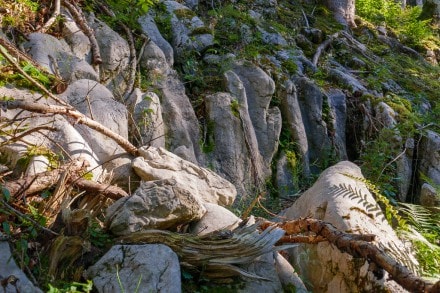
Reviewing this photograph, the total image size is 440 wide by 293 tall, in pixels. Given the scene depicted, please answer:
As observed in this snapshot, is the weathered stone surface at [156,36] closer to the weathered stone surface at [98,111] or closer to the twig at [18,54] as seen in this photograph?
the weathered stone surface at [98,111]

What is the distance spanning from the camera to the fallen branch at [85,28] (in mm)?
5749

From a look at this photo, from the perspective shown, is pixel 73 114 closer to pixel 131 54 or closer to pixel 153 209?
pixel 153 209

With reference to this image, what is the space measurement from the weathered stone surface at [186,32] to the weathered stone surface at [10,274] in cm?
502

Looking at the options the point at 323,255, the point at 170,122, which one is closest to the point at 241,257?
the point at 323,255

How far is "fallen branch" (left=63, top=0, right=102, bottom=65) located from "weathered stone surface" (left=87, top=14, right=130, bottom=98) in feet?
0.37

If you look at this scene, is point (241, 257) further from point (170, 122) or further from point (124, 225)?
point (170, 122)

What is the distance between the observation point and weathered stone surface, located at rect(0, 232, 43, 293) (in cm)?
235

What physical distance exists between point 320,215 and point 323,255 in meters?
0.51

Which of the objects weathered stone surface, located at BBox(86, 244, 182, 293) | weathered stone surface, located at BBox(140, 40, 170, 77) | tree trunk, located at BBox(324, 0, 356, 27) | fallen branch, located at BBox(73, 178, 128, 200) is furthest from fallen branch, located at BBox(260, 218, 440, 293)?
tree trunk, located at BBox(324, 0, 356, 27)

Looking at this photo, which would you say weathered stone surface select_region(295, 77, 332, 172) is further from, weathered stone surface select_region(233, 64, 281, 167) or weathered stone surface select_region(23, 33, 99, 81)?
weathered stone surface select_region(23, 33, 99, 81)

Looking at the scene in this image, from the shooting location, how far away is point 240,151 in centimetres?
633

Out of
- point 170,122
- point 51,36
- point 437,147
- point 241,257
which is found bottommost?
point 437,147

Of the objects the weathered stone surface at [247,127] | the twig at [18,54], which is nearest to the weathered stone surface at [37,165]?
A: the twig at [18,54]

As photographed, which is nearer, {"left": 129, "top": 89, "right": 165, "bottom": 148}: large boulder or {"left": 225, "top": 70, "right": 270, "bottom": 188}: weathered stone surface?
{"left": 129, "top": 89, "right": 165, "bottom": 148}: large boulder
